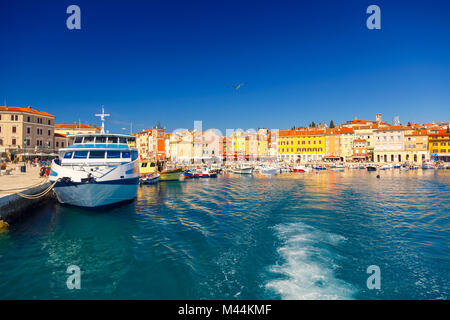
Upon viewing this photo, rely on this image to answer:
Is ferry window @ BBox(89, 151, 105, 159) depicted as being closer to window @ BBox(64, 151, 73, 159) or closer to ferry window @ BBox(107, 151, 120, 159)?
ferry window @ BBox(107, 151, 120, 159)

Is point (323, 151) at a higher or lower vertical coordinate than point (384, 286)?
higher

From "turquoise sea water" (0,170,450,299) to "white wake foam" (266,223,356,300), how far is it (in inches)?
1.3

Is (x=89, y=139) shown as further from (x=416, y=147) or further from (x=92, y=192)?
(x=416, y=147)

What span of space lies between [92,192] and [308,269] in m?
12.8

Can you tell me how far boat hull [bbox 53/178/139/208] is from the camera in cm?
1452

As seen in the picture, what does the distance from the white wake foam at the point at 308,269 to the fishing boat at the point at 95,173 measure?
1077 cm

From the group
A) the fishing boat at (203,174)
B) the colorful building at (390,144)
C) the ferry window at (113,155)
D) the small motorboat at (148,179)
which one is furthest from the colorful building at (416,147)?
the ferry window at (113,155)

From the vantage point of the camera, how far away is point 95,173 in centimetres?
1468

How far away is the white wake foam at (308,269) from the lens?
22.2 ft

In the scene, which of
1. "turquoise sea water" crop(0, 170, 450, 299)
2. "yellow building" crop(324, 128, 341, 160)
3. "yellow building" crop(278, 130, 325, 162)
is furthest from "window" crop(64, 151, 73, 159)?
"yellow building" crop(324, 128, 341, 160)

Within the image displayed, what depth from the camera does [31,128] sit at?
189 ft
